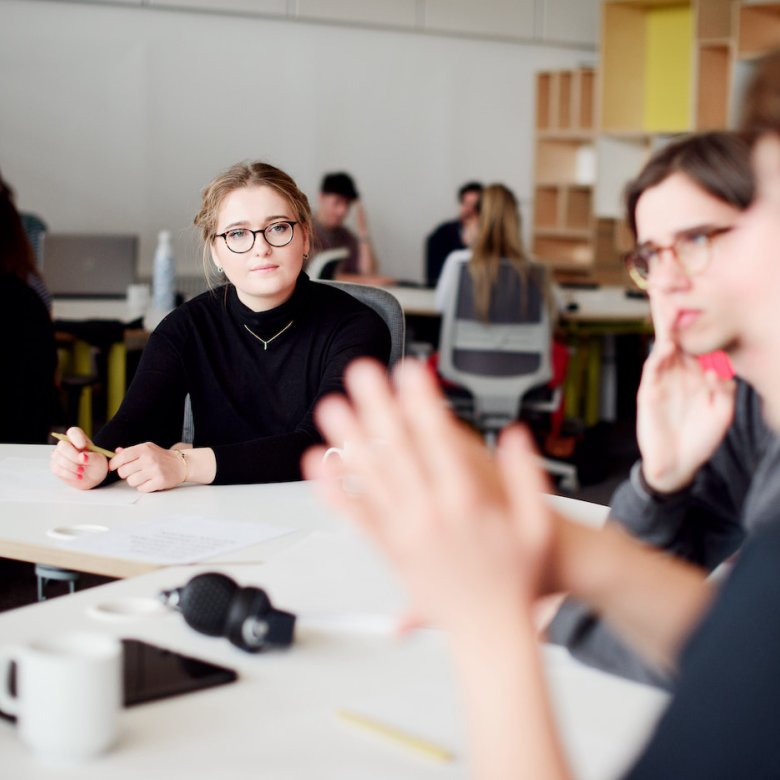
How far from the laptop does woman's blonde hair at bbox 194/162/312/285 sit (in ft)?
9.20

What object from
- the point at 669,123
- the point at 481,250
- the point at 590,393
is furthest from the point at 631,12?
the point at 481,250

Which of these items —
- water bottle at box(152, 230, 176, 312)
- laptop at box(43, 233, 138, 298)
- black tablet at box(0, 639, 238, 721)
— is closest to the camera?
black tablet at box(0, 639, 238, 721)

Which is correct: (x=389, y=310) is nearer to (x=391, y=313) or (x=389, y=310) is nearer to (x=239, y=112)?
(x=391, y=313)

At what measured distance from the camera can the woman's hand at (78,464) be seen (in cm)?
196

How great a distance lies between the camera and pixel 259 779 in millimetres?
922

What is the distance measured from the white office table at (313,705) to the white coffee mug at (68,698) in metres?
0.02

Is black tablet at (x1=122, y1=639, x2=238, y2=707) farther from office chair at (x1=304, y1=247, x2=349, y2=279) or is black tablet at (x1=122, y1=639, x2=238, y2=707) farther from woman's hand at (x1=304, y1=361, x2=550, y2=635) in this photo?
office chair at (x1=304, y1=247, x2=349, y2=279)

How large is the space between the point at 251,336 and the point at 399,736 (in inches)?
58.4

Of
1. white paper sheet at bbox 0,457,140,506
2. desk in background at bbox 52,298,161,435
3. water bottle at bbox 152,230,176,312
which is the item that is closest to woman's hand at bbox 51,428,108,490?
white paper sheet at bbox 0,457,140,506

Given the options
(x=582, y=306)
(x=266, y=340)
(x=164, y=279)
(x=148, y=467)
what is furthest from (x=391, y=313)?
(x=582, y=306)

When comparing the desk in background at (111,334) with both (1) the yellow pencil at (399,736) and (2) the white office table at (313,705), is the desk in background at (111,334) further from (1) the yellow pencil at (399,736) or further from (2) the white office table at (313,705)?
(1) the yellow pencil at (399,736)

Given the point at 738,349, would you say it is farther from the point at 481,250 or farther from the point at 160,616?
the point at 481,250

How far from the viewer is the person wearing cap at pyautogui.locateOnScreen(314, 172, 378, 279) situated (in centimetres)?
695

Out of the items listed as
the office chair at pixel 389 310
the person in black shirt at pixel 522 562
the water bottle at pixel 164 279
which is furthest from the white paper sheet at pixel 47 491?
the water bottle at pixel 164 279
